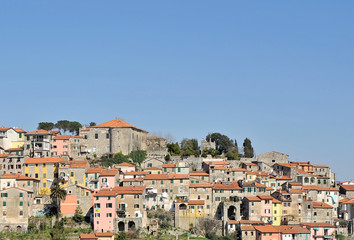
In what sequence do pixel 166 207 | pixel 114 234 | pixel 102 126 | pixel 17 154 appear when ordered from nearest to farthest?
pixel 114 234, pixel 166 207, pixel 17 154, pixel 102 126

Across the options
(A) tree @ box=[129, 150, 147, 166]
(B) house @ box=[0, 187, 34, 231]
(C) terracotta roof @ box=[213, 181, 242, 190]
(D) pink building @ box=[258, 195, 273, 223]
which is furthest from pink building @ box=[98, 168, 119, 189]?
(D) pink building @ box=[258, 195, 273, 223]

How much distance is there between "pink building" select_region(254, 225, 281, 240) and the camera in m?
72.5

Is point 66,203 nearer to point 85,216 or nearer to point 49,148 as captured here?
point 85,216

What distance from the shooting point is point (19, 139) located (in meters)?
95.5

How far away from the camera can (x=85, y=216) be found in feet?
245

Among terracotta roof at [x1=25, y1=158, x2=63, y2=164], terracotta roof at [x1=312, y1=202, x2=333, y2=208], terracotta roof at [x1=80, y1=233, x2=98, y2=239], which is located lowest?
terracotta roof at [x1=80, y1=233, x2=98, y2=239]

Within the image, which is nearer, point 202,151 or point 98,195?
point 98,195

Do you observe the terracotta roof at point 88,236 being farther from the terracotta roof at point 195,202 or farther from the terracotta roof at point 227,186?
the terracotta roof at point 227,186

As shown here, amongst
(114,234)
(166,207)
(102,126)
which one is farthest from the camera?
(102,126)

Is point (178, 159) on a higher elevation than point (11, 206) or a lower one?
higher

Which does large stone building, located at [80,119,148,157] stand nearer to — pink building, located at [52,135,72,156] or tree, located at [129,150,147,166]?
tree, located at [129,150,147,166]

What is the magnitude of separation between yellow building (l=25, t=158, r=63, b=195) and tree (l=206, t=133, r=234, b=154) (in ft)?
110

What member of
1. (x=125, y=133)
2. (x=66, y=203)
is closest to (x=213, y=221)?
(x=66, y=203)

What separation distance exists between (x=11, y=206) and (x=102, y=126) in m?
25.1
